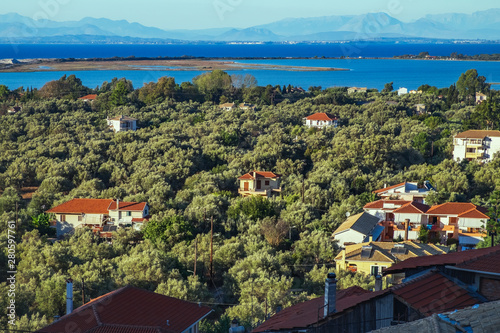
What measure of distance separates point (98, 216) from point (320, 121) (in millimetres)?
29847

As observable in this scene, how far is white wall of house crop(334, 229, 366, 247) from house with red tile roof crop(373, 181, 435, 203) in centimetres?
692

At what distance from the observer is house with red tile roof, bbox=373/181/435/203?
3044 centimetres

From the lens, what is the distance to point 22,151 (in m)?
40.6

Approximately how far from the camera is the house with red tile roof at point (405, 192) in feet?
99.9

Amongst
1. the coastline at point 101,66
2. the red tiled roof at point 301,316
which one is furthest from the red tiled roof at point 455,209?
the coastline at point 101,66

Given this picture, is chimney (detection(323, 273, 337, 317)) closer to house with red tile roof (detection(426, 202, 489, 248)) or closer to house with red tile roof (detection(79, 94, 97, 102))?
house with red tile roof (detection(426, 202, 489, 248))

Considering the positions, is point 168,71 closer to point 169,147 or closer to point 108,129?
point 108,129

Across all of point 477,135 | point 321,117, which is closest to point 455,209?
point 477,135

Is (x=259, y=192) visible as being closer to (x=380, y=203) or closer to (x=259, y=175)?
(x=259, y=175)

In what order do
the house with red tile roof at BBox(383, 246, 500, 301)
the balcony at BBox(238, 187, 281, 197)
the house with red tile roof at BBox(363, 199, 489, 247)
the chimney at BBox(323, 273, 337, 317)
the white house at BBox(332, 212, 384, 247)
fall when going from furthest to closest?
the balcony at BBox(238, 187, 281, 197)
the house with red tile roof at BBox(363, 199, 489, 247)
the white house at BBox(332, 212, 384, 247)
the chimney at BBox(323, 273, 337, 317)
the house with red tile roof at BBox(383, 246, 500, 301)

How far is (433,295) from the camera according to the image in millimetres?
7707

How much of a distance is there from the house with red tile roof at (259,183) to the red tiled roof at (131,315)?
64.4 ft

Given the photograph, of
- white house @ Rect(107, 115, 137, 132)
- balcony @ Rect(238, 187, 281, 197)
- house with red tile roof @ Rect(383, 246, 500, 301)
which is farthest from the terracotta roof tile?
white house @ Rect(107, 115, 137, 132)

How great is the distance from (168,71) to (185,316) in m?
114
